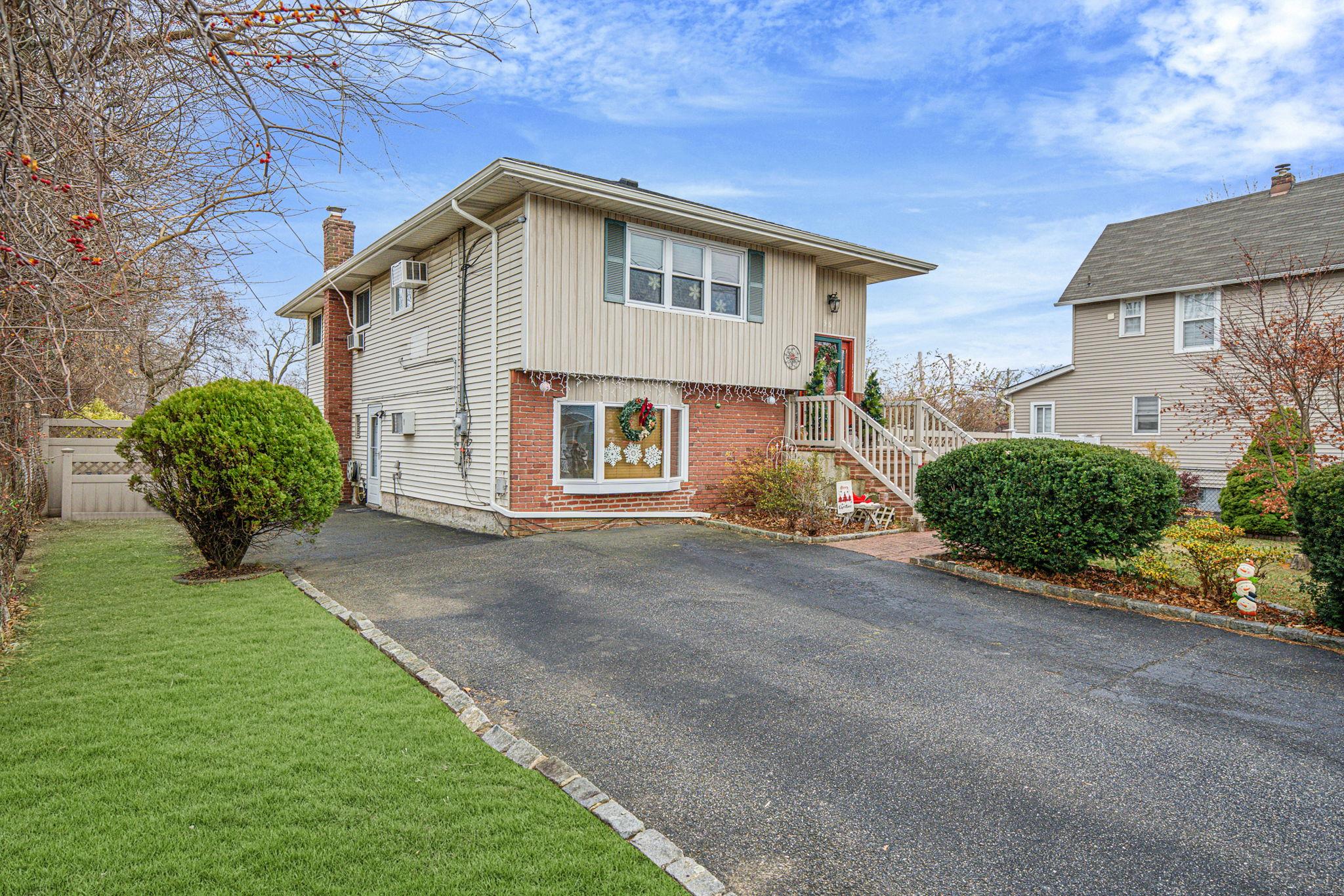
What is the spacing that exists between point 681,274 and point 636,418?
2.61 metres

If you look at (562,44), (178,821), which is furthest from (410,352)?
(178,821)

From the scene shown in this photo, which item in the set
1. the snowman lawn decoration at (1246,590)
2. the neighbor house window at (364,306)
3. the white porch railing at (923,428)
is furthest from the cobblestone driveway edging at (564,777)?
the neighbor house window at (364,306)

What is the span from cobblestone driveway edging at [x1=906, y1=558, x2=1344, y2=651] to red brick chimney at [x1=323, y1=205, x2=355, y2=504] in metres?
→ 14.7

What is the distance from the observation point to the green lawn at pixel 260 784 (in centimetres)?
267

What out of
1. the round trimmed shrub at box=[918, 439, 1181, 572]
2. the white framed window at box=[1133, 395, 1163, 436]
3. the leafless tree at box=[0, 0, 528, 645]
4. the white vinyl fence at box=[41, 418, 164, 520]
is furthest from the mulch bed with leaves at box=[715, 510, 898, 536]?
the white framed window at box=[1133, 395, 1163, 436]

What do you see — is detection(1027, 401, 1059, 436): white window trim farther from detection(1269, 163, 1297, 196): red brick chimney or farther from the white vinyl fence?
the white vinyl fence

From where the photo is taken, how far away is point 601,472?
11602 mm

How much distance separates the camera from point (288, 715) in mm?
4074

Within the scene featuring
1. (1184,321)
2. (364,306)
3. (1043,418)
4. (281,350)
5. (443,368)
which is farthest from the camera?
(281,350)

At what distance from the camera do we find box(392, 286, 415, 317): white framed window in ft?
47.8

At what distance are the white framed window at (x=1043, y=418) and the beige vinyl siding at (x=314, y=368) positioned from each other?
66.6 feet

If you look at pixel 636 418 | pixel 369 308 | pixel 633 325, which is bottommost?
pixel 636 418

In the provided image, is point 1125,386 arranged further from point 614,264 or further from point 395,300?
point 395,300

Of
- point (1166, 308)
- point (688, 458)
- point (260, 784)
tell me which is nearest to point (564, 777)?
point (260, 784)
